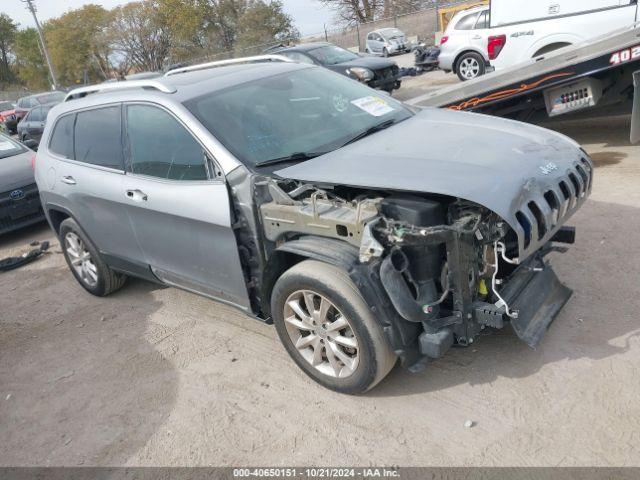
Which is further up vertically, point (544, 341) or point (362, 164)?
point (362, 164)

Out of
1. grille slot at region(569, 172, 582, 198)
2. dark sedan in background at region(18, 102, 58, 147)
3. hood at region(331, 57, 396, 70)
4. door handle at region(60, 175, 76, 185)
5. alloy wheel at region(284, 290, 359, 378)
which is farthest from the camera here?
dark sedan in background at region(18, 102, 58, 147)

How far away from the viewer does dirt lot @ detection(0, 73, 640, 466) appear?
111 inches

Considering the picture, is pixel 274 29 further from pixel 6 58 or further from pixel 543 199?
pixel 6 58

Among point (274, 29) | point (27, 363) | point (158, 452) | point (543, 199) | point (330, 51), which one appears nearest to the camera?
point (543, 199)

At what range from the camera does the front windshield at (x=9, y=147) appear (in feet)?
28.3

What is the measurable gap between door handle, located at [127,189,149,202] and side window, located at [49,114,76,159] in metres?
1.15

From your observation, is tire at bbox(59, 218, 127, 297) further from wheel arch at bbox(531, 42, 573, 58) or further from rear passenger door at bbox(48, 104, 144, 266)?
wheel arch at bbox(531, 42, 573, 58)

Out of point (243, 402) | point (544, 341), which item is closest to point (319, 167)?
point (243, 402)

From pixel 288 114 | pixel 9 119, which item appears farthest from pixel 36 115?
pixel 288 114

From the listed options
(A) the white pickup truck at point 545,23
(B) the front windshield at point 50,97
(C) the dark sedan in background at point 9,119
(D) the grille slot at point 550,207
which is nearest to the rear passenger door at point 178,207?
(D) the grille slot at point 550,207

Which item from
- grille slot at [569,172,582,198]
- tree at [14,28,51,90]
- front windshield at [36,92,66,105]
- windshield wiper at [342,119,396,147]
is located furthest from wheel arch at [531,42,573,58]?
tree at [14,28,51,90]

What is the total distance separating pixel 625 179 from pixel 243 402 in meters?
4.75

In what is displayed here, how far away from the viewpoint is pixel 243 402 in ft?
11.2

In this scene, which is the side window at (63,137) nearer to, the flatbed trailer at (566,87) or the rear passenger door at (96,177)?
the rear passenger door at (96,177)
